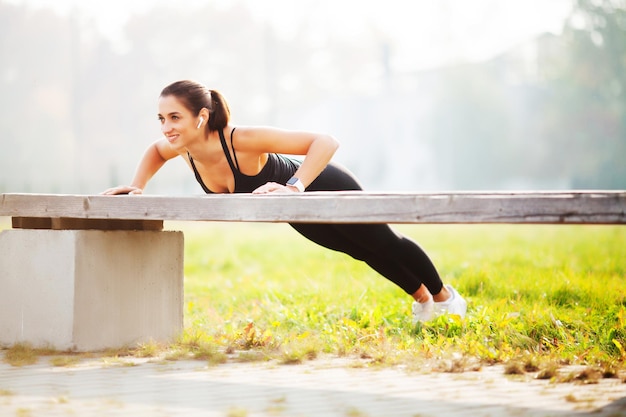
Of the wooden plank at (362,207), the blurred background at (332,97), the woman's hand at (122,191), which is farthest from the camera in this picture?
the blurred background at (332,97)

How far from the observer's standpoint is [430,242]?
13.9 meters

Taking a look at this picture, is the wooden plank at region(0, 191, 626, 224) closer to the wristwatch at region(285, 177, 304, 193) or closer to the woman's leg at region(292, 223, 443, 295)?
the wristwatch at region(285, 177, 304, 193)

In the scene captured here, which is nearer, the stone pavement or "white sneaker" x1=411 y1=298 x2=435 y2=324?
the stone pavement

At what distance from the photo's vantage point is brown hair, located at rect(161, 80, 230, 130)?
4.40m

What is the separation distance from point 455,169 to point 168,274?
32.0 meters

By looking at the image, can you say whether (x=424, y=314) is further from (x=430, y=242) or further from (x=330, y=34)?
(x=330, y=34)

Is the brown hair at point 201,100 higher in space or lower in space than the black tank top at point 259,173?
higher

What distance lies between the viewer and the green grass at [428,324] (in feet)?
13.4

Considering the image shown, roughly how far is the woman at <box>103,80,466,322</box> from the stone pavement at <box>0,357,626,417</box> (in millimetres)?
926

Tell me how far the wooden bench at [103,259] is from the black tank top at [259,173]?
430mm

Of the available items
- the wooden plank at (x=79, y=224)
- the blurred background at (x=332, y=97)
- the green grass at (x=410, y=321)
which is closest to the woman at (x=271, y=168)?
the wooden plank at (x=79, y=224)

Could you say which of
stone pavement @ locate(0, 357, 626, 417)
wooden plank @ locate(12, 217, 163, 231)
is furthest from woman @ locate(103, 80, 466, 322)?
stone pavement @ locate(0, 357, 626, 417)

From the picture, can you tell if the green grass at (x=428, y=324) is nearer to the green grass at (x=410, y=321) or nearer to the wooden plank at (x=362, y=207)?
the green grass at (x=410, y=321)

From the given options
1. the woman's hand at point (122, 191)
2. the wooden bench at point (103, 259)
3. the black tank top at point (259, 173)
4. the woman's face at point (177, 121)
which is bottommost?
the wooden bench at point (103, 259)
